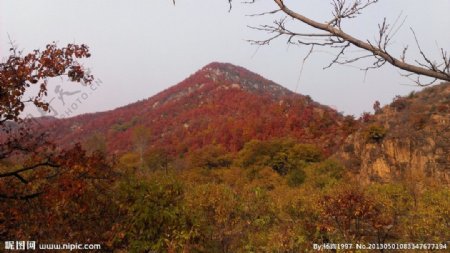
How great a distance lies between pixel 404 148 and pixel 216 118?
66.8 metres

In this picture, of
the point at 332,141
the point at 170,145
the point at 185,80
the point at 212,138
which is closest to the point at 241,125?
the point at 212,138

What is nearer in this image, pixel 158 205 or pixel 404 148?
pixel 158 205

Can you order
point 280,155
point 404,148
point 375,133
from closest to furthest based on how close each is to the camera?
point 404,148 < point 375,133 < point 280,155

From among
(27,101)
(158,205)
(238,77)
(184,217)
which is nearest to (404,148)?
(184,217)

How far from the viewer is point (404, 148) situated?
2891 centimetres

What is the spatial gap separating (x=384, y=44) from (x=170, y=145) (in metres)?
82.3

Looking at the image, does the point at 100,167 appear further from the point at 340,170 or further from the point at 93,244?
the point at 340,170

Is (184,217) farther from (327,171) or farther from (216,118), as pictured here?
(216,118)

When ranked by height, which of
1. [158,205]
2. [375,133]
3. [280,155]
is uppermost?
[375,133]

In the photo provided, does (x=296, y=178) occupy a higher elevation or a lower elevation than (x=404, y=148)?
lower

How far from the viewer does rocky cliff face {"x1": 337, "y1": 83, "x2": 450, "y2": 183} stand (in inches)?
1041

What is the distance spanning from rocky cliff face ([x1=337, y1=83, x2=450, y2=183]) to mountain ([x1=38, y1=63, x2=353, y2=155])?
30.3 feet

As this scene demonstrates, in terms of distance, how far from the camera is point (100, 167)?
18.8ft

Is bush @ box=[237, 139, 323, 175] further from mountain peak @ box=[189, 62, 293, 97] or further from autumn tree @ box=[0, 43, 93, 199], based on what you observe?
mountain peak @ box=[189, 62, 293, 97]
